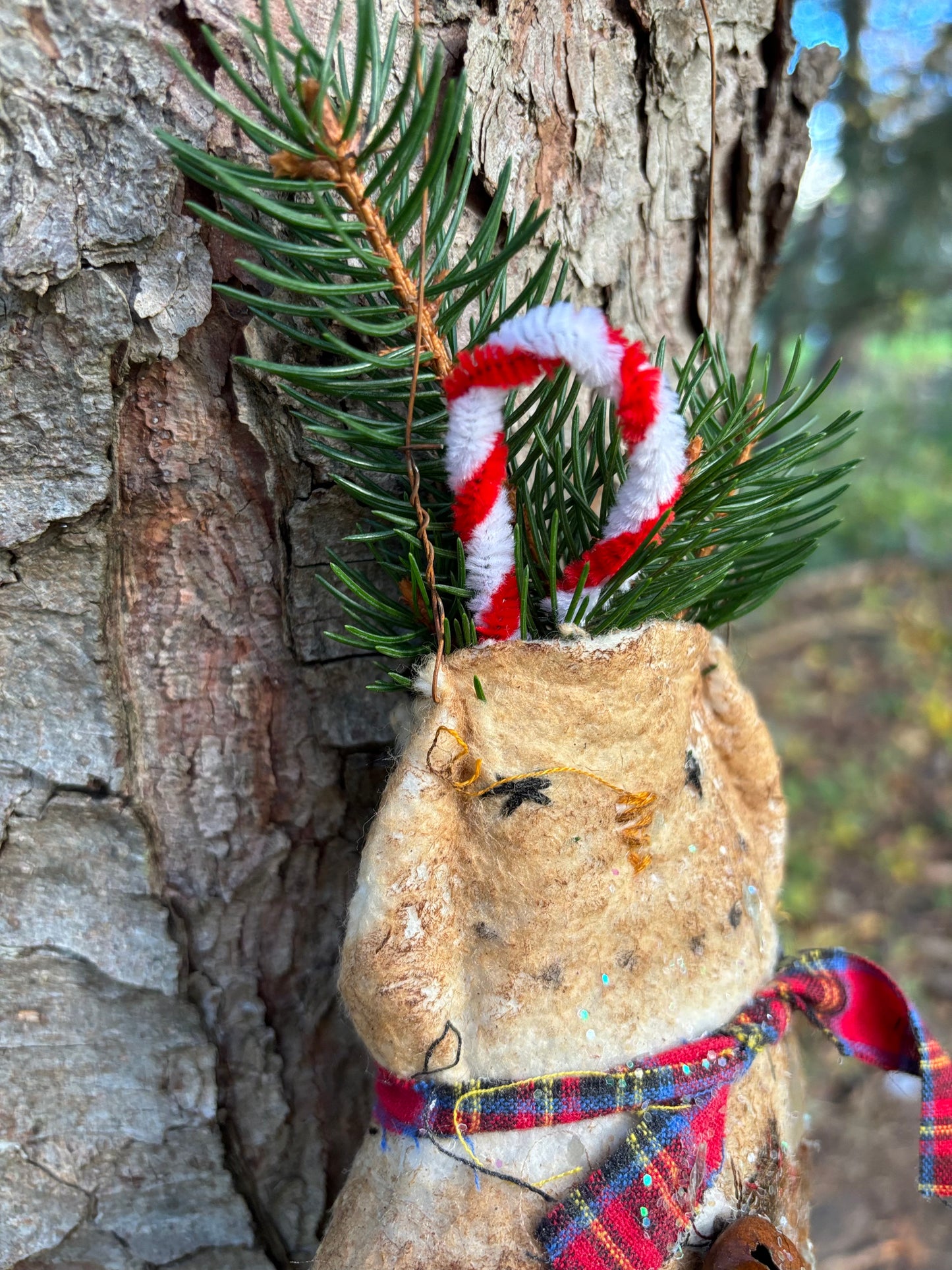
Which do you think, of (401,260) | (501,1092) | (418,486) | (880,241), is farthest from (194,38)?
(880,241)

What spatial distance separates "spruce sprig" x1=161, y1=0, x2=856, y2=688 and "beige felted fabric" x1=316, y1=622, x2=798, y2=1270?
0.05 metres

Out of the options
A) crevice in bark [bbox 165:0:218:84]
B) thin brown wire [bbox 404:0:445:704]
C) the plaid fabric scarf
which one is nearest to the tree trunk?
crevice in bark [bbox 165:0:218:84]

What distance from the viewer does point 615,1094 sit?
2.26 feet

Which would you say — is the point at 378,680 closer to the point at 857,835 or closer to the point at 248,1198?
the point at 248,1198

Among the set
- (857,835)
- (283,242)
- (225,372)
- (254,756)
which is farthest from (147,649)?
(857,835)

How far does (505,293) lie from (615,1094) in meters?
0.66

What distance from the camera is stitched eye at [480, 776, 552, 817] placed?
0.69m

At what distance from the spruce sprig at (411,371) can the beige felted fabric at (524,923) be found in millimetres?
53

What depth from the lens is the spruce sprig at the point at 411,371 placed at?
1.81 ft

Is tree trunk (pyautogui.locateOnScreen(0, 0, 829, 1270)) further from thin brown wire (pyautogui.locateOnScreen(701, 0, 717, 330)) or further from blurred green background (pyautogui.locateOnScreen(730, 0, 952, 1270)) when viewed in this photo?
A: blurred green background (pyautogui.locateOnScreen(730, 0, 952, 1270))

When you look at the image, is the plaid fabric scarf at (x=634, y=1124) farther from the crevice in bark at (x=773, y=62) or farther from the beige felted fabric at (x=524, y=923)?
the crevice in bark at (x=773, y=62)

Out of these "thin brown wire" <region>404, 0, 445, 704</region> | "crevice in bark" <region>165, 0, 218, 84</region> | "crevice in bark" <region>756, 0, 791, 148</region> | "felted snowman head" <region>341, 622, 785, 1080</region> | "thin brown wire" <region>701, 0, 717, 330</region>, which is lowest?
"felted snowman head" <region>341, 622, 785, 1080</region>

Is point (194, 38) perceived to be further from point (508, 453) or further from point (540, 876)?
point (540, 876)

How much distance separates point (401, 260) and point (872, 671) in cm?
306
